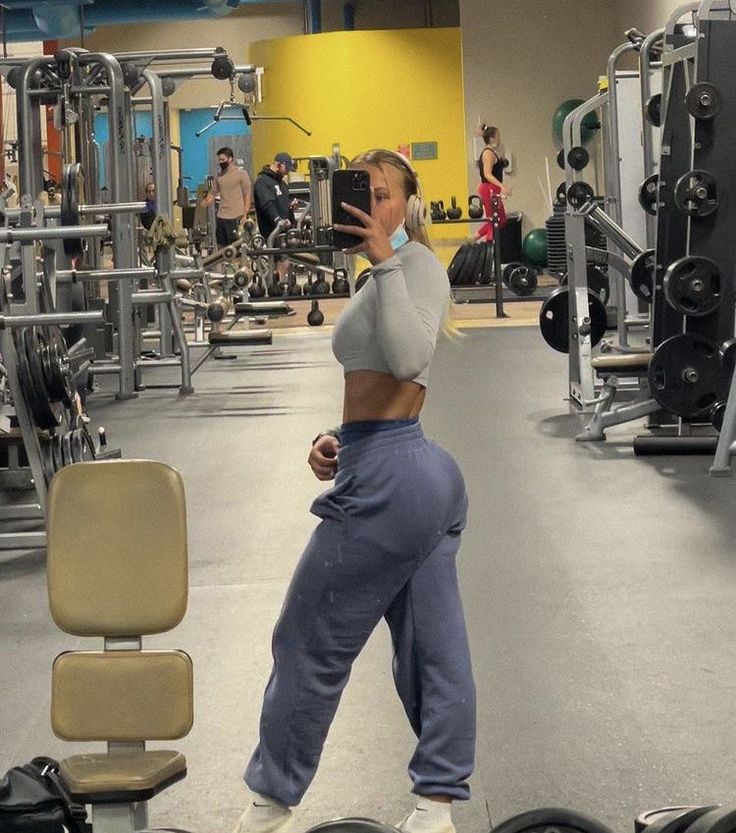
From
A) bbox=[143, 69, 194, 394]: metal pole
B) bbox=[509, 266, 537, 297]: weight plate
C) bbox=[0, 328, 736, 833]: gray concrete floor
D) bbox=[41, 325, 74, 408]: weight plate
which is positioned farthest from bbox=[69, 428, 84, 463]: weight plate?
bbox=[509, 266, 537, 297]: weight plate

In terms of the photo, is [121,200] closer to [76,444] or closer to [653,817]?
[76,444]

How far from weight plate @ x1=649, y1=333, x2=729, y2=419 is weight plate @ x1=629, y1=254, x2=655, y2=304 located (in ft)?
3.59

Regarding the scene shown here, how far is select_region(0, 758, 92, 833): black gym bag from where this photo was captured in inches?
86.8

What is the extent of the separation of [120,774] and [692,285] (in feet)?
14.5

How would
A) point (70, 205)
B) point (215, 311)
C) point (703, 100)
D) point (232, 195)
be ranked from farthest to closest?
point (232, 195) < point (215, 311) < point (703, 100) < point (70, 205)

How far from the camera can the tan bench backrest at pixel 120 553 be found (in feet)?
7.20

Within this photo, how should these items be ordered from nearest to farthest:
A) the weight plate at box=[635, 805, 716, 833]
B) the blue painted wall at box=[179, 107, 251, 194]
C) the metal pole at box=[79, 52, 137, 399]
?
the weight plate at box=[635, 805, 716, 833] < the metal pole at box=[79, 52, 137, 399] < the blue painted wall at box=[179, 107, 251, 194]

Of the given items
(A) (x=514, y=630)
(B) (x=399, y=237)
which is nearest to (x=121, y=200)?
(A) (x=514, y=630)

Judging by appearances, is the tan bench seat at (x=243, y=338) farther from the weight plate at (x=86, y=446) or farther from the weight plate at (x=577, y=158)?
the weight plate at (x=86, y=446)

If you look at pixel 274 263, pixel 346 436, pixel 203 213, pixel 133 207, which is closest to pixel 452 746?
pixel 346 436

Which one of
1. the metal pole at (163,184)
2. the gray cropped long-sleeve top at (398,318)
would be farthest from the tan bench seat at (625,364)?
the gray cropped long-sleeve top at (398,318)

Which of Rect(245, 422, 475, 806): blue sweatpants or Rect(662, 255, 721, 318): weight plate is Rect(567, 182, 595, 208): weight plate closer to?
Rect(662, 255, 721, 318): weight plate

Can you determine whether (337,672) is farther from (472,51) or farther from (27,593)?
(472,51)

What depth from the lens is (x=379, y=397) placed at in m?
2.29
